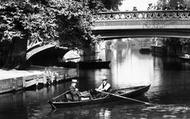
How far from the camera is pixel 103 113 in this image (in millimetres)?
20906

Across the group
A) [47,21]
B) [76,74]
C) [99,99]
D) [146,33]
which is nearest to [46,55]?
[76,74]

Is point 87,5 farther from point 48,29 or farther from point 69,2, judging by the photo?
point 48,29

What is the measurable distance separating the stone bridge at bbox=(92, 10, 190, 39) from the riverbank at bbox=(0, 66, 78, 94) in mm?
4764

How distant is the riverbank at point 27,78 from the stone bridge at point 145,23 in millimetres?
4764

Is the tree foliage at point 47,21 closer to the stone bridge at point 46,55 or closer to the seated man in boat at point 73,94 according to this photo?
the stone bridge at point 46,55

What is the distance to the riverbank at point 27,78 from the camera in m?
26.2

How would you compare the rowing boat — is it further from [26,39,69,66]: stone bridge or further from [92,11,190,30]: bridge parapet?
[26,39,69,66]: stone bridge

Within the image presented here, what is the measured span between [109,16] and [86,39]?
2.68m

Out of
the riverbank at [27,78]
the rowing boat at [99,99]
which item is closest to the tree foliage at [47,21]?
the riverbank at [27,78]

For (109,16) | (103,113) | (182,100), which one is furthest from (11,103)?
(109,16)

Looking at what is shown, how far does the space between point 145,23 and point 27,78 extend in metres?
10.4

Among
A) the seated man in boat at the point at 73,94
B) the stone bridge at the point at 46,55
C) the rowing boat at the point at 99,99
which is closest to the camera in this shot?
the rowing boat at the point at 99,99

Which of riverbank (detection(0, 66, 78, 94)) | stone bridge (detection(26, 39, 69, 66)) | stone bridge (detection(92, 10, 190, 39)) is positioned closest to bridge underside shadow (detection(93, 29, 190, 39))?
stone bridge (detection(92, 10, 190, 39))

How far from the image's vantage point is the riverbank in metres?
26.2
